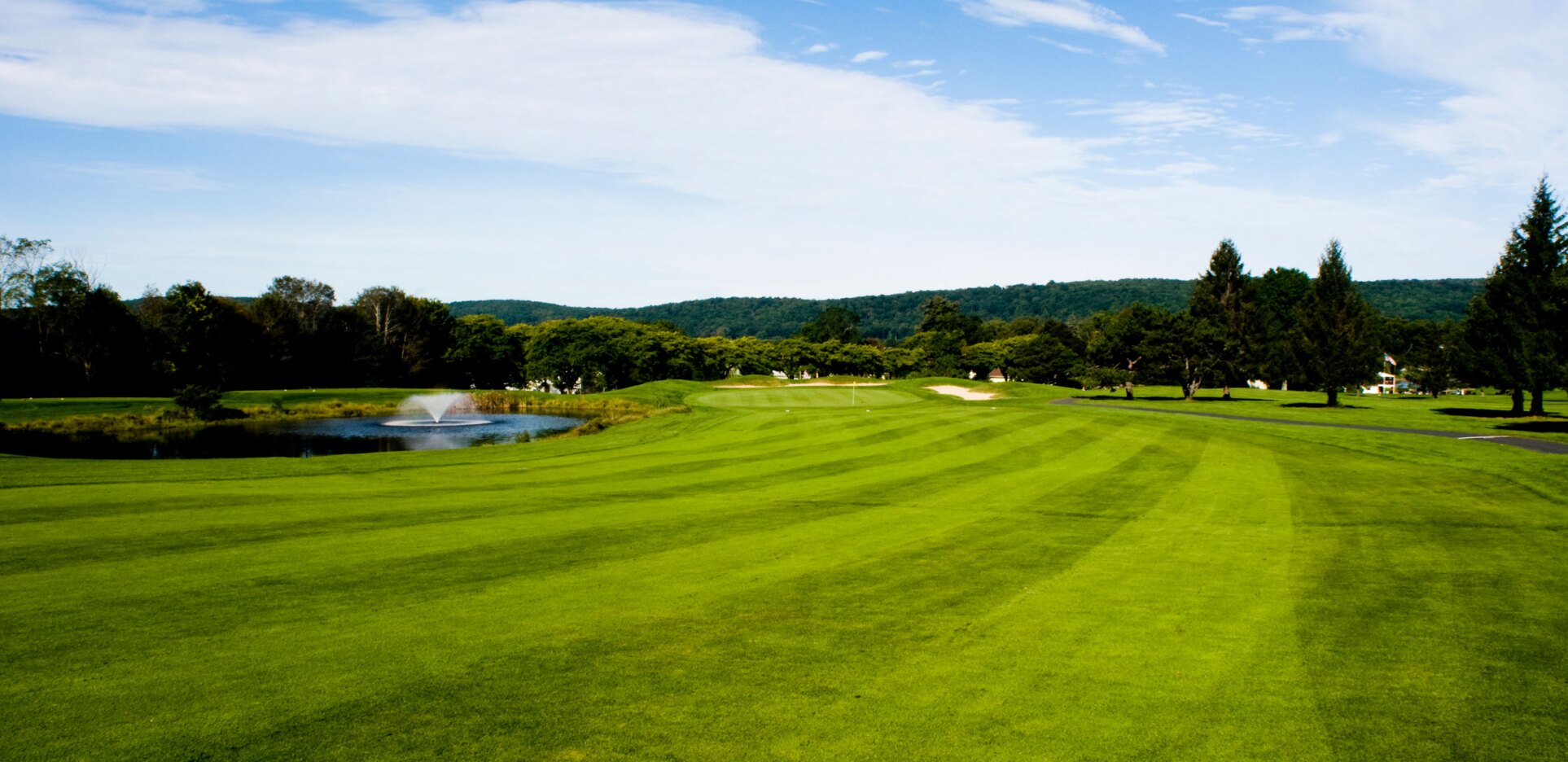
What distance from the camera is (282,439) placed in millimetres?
48219

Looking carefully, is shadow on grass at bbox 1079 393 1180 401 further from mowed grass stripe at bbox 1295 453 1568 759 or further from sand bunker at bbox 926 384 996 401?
mowed grass stripe at bbox 1295 453 1568 759

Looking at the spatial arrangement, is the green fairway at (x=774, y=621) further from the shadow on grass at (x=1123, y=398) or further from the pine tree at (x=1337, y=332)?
the shadow on grass at (x=1123, y=398)

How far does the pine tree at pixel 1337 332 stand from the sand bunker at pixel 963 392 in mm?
22357

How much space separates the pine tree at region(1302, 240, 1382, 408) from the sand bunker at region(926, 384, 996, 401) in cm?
2236

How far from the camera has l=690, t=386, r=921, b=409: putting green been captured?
52250 mm

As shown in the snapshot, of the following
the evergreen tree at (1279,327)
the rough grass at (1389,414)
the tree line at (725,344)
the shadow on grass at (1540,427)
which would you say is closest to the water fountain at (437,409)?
the tree line at (725,344)

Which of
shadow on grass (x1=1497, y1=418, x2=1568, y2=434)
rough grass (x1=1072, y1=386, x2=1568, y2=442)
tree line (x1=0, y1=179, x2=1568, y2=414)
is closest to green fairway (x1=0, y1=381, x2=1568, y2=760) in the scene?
shadow on grass (x1=1497, y1=418, x2=1568, y2=434)

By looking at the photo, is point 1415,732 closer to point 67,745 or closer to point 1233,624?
point 1233,624

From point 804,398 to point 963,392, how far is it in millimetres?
18003

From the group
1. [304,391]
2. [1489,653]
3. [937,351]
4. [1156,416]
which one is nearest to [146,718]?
[1489,653]

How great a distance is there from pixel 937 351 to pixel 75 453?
116868 millimetres

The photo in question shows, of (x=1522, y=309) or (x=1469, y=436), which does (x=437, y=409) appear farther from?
(x=1522, y=309)

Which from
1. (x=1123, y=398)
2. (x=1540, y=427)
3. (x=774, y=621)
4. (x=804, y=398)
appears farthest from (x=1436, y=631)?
(x=1123, y=398)

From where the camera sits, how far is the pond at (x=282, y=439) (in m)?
40.3
